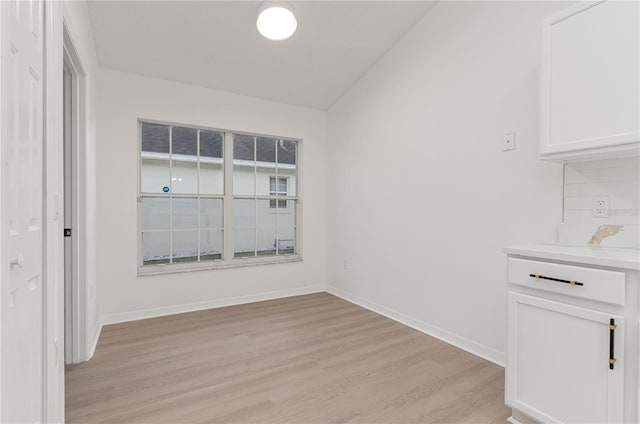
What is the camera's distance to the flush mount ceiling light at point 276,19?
2672 millimetres

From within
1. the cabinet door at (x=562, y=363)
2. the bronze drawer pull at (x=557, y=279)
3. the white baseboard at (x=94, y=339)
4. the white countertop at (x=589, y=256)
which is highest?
the white countertop at (x=589, y=256)

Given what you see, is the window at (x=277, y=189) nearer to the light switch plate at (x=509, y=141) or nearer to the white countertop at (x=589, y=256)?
the light switch plate at (x=509, y=141)

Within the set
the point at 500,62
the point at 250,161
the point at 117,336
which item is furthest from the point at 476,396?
the point at 250,161

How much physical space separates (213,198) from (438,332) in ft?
9.15

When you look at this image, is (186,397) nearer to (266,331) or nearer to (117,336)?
(266,331)

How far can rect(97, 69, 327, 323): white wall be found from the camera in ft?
10.5

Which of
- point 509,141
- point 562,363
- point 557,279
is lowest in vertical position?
point 562,363

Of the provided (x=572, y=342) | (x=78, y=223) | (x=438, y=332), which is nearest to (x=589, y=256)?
(x=572, y=342)

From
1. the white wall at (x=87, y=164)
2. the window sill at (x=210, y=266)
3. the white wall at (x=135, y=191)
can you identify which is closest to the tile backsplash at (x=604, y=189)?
the white wall at (x=135, y=191)

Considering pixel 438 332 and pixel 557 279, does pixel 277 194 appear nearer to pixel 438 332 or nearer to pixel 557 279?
pixel 438 332

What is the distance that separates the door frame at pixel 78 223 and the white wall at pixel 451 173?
8.77ft

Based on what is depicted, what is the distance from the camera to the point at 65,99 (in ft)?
7.77

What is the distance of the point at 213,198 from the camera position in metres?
3.90

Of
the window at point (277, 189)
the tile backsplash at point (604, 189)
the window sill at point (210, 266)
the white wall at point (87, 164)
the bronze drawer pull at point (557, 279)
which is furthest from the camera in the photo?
the window at point (277, 189)
